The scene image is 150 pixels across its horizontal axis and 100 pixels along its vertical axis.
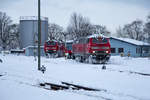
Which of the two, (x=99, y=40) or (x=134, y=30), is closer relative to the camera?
(x=99, y=40)

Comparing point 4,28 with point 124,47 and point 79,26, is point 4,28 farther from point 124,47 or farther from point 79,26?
point 124,47

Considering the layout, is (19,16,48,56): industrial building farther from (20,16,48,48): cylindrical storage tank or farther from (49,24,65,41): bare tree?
(49,24,65,41): bare tree

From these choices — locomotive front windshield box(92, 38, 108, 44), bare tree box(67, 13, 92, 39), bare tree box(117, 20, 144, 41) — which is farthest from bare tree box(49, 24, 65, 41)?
locomotive front windshield box(92, 38, 108, 44)

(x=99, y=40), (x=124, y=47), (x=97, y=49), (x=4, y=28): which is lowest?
(x=97, y=49)

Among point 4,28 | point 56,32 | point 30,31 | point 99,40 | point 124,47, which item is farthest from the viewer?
point 56,32

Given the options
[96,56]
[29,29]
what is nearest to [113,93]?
[96,56]

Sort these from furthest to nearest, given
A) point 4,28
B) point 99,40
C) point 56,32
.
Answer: point 56,32, point 4,28, point 99,40

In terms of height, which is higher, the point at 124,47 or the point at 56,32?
the point at 56,32

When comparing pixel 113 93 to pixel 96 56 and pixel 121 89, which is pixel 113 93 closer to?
pixel 121 89

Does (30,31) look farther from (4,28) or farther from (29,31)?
(4,28)

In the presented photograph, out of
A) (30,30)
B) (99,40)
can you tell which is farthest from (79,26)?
(99,40)

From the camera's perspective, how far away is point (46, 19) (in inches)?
2088

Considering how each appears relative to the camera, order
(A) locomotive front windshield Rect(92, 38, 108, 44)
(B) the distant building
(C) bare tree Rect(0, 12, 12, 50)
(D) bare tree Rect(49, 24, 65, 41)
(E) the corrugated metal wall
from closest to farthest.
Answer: (A) locomotive front windshield Rect(92, 38, 108, 44), (B) the distant building, (E) the corrugated metal wall, (C) bare tree Rect(0, 12, 12, 50), (D) bare tree Rect(49, 24, 65, 41)

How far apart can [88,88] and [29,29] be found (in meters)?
45.7
